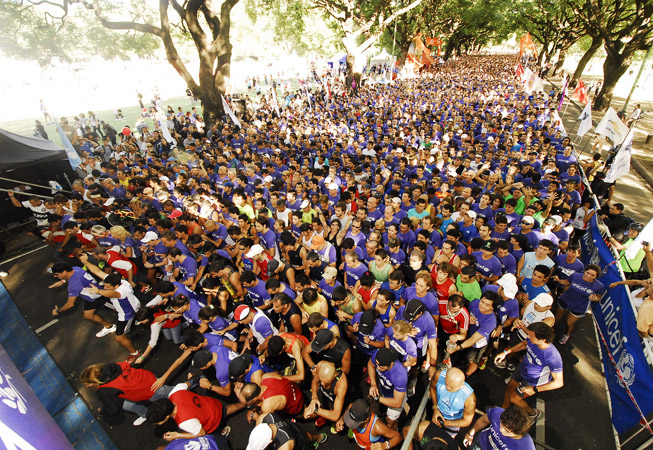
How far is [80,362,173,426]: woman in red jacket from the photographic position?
4160 millimetres

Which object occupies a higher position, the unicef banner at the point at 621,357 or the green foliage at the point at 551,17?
the green foliage at the point at 551,17

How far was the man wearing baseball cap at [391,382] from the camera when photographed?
3697mm

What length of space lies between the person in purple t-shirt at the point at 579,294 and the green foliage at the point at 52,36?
82.8 feet

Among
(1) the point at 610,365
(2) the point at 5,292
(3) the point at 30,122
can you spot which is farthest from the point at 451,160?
(3) the point at 30,122

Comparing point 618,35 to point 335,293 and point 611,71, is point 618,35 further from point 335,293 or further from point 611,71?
point 335,293

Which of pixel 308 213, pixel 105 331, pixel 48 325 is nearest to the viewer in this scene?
pixel 105 331

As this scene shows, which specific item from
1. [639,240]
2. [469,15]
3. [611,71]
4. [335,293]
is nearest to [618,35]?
[611,71]

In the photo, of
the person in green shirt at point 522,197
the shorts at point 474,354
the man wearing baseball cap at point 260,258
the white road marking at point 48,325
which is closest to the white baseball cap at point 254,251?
the man wearing baseball cap at point 260,258

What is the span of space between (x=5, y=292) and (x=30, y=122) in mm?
36977

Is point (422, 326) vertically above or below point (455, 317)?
above

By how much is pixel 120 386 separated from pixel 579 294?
755 centimetres

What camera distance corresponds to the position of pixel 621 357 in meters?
4.55

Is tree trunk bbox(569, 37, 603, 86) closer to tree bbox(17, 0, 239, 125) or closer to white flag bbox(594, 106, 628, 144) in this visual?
white flag bbox(594, 106, 628, 144)

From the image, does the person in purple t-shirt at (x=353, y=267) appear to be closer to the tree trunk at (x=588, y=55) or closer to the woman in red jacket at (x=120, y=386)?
the woman in red jacket at (x=120, y=386)
